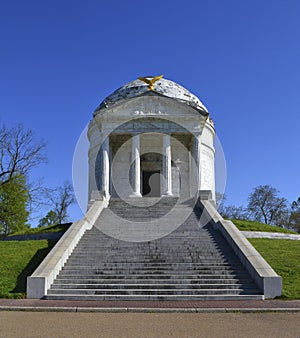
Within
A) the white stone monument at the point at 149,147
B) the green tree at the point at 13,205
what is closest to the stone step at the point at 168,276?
the white stone monument at the point at 149,147

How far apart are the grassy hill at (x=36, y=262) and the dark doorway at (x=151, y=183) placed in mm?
18239

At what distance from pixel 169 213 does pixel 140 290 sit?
11.4 meters

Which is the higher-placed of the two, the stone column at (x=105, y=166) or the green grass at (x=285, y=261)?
the stone column at (x=105, y=166)

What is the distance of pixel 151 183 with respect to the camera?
129 ft

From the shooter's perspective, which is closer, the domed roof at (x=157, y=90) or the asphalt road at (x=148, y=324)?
the asphalt road at (x=148, y=324)

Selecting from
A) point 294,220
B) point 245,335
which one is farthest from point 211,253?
point 294,220

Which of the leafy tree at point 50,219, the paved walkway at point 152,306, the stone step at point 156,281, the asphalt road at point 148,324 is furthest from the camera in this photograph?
the leafy tree at point 50,219

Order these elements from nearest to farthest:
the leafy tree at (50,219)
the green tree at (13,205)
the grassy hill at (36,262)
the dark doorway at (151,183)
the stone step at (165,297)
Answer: the stone step at (165,297), the grassy hill at (36,262), the dark doorway at (151,183), the green tree at (13,205), the leafy tree at (50,219)

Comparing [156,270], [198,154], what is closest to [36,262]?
[156,270]

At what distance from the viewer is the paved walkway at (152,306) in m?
11.3

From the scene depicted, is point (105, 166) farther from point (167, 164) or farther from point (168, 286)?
point (168, 286)

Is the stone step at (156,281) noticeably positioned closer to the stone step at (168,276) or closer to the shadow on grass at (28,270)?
the stone step at (168,276)

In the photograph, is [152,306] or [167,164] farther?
[167,164]

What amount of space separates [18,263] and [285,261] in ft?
37.3
